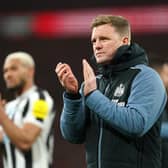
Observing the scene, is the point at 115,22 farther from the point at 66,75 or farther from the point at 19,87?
the point at 19,87

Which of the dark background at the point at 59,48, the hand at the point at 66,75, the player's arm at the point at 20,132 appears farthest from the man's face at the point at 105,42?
the dark background at the point at 59,48

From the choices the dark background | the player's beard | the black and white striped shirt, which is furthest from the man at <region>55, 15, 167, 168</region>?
the dark background

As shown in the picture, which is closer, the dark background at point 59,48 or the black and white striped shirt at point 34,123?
the black and white striped shirt at point 34,123

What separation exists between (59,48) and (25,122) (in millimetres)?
2839

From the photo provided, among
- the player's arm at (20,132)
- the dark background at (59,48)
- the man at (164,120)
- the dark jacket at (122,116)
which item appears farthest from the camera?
the dark background at (59,48)

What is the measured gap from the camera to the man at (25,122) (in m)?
3.50

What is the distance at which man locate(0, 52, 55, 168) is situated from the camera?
350 cm

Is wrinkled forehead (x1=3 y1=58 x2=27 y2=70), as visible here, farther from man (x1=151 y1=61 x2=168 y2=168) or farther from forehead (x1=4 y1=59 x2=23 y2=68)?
man (x1=151 y1=61 x2=168 y2=168)

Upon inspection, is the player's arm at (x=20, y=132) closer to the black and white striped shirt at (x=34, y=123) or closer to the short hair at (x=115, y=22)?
the black and white striped shirt at (x=34, y=123)

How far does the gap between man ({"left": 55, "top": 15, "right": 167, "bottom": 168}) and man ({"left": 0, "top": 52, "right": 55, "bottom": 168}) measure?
38.2 inches

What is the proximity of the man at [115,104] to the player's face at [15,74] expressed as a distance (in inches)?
47.0

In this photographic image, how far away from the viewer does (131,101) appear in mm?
2367

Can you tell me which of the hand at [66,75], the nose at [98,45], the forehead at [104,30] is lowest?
the hand at [66,75]

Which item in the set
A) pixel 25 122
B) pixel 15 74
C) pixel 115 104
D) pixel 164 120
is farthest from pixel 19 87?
pixel 115 104
